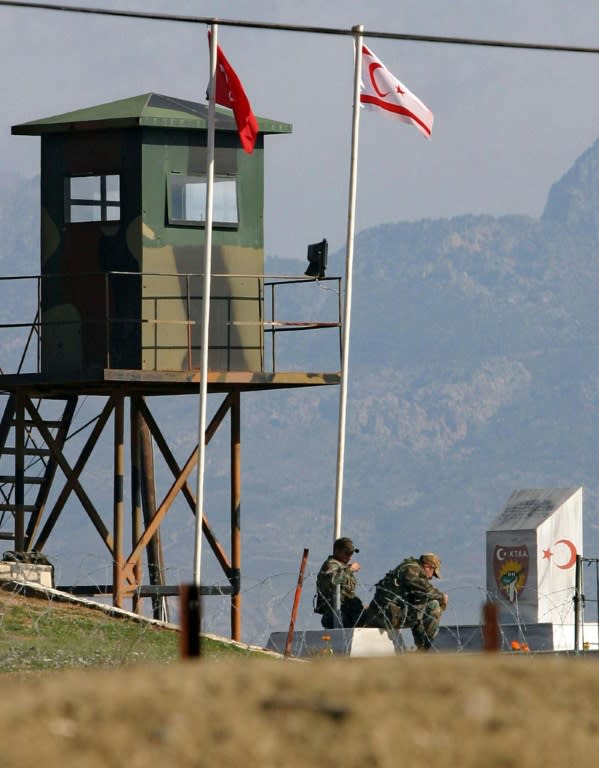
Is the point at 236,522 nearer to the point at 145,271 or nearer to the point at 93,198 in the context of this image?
the point at 145,271

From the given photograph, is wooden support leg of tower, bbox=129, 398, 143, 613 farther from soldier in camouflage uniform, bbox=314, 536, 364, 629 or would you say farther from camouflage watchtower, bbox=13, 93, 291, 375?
soldier in camouflage uniform, bbox=314, 536, 364, 629

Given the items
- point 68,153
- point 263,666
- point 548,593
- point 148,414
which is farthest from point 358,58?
point 263,666

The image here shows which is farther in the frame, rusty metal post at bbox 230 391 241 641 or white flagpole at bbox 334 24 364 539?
rusty metal post at bbox 230 391 241 641

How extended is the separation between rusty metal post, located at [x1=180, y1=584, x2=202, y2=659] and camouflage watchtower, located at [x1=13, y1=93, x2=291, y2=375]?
756 inches

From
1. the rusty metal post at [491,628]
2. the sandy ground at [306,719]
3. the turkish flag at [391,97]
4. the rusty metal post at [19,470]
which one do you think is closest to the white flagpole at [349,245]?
the turkish flag at [391,97]

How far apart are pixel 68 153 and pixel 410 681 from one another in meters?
23.0

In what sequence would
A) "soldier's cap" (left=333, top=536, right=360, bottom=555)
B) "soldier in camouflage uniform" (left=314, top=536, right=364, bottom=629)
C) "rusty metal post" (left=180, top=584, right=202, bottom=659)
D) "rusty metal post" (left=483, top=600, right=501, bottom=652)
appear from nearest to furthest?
"rusty metal post" (left=180, top=584, right=202, bottom=659) < "rusty metal post" (left=483, top=600, right=501, bottom=652) < "soldier's cap" (left=333, top=536, right=360, bottom=555) < "soldier in camouflage uniform" (left=314, top=536, right=364, bottom=629)

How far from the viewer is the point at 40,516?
33531mm

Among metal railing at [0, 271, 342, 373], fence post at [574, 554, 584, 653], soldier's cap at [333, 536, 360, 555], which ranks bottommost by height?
fence post at [574, 554, 584, 653]

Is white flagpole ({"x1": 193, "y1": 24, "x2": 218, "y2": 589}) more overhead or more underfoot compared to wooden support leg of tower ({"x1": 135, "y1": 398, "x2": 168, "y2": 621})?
more overhead

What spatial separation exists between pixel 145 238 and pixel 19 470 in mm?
4920

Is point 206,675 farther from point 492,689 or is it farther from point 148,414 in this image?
point 148,414

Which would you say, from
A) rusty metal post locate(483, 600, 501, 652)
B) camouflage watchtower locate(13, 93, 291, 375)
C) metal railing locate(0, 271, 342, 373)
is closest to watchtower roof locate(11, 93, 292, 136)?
camouflage watchtower locate(13, 93, 291, 375)

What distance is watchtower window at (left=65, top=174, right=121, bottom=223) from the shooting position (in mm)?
30953
